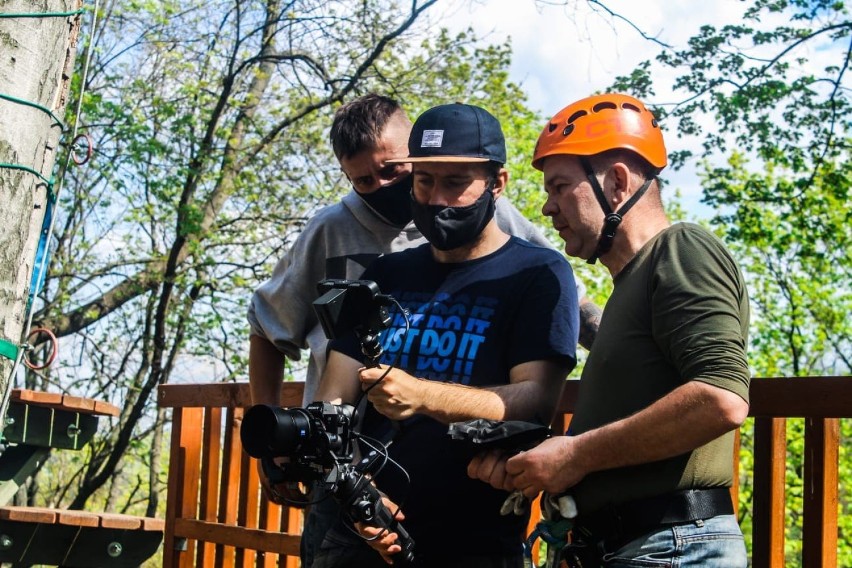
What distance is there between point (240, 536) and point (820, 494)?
3007 mm

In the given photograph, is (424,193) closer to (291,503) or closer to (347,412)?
(347,412)

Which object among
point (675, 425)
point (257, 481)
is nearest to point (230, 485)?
point (257, 481)

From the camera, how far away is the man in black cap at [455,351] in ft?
8.50

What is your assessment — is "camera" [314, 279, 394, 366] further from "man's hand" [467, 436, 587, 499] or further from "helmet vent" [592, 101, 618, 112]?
"helmet vent" [592, 101, 618, 112]

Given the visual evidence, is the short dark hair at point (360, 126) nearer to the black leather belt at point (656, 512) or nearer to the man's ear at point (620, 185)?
the man's ear at point (620, 185)

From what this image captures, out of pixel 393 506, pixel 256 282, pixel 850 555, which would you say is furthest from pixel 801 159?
pixel 393 506

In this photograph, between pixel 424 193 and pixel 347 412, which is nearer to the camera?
pixel 347 412

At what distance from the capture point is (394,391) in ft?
8.03

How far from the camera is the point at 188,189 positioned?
39.7ft

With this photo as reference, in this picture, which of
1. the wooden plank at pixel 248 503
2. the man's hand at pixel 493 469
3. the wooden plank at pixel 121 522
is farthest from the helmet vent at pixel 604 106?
the wooden plank at pixel 121 522

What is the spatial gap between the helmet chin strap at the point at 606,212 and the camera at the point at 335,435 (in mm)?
554

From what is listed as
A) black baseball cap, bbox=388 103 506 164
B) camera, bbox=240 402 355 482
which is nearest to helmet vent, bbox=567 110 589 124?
black baseball cap, bbox=388 103 506 164

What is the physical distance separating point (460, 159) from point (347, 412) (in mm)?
845

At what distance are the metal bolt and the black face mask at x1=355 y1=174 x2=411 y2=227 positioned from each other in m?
3.47
